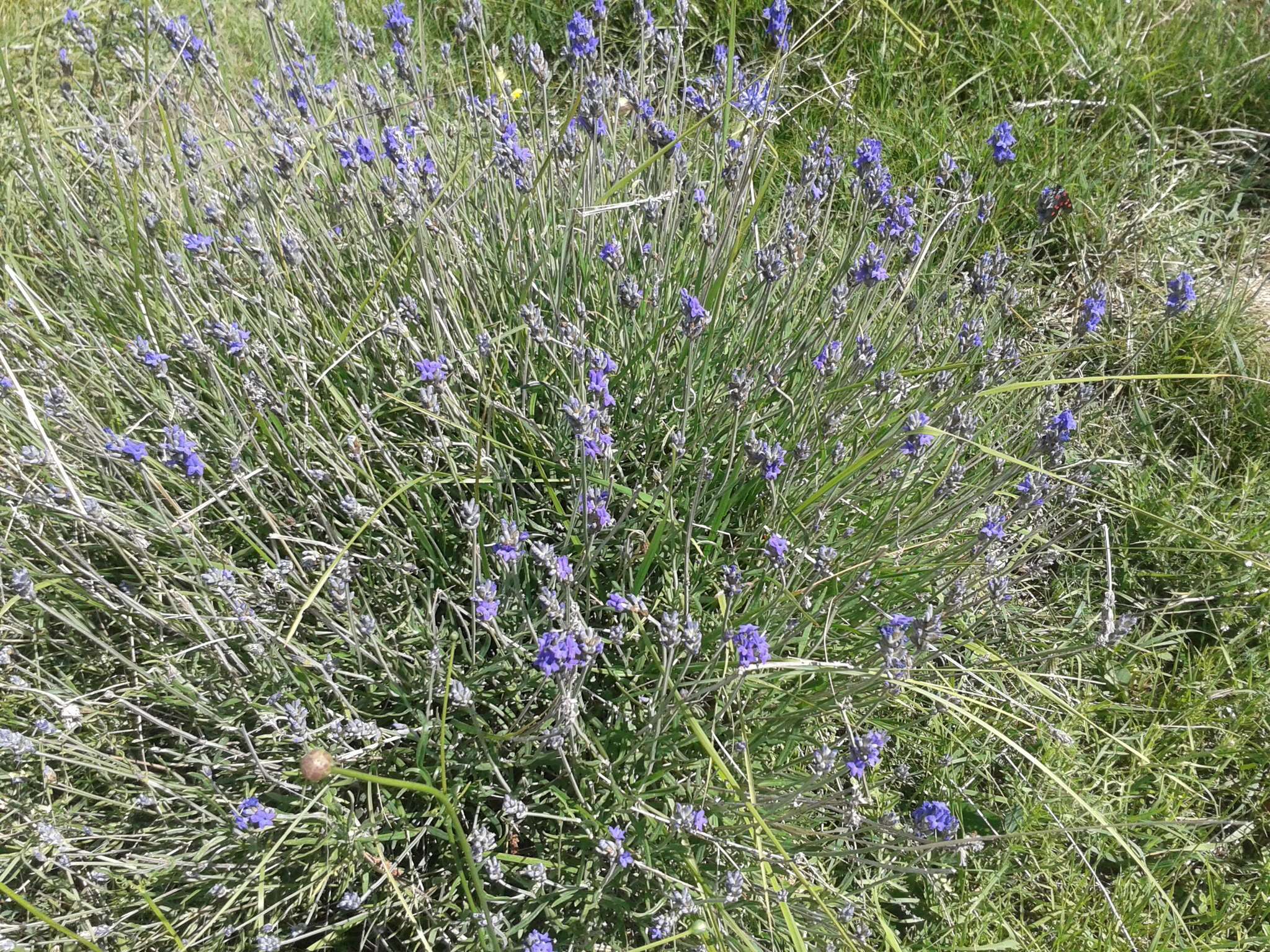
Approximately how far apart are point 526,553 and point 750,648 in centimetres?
60

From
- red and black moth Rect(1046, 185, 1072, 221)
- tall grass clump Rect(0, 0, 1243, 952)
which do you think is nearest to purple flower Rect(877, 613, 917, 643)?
tall grass clump Rect(0, 0, 1243, 952)

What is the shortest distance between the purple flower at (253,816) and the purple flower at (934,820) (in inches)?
A: 52.0

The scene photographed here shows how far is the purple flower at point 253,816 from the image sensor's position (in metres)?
1.71

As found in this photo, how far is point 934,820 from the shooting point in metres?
1.60

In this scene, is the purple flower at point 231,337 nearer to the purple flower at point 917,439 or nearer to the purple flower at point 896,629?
the purple flower at point 896,629

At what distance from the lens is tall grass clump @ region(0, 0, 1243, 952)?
70.4 inches

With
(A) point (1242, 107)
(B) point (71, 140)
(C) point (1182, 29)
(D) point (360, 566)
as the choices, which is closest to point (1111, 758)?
(D) point (360, 566)

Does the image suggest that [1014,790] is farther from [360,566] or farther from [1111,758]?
[360,566]

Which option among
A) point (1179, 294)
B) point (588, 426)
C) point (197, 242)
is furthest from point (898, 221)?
point (197, 242)

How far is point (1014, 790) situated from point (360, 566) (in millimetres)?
1857

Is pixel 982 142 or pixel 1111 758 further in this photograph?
pixel 982 142

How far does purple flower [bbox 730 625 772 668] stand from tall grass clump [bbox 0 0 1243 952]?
16 millimetres

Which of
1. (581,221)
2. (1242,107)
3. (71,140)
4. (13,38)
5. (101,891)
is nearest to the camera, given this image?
(101,891)

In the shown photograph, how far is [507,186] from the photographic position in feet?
9.42
